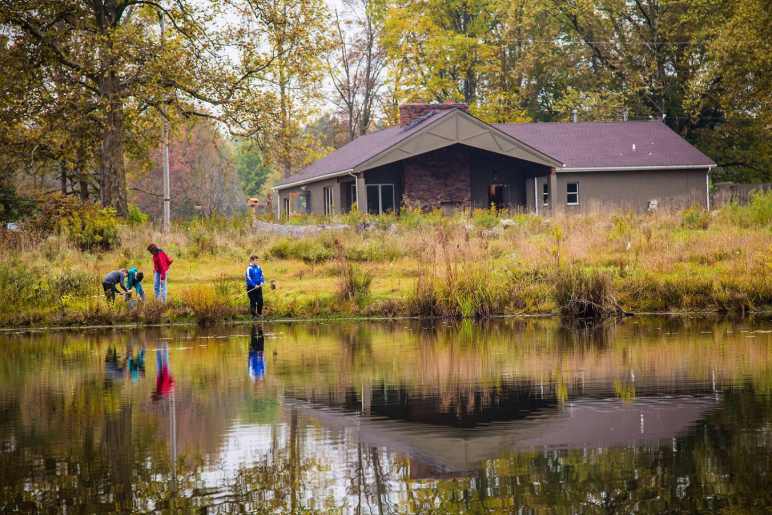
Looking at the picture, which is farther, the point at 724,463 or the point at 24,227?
the point at 24,227

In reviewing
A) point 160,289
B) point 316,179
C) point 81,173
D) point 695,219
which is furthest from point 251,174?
point 160,289

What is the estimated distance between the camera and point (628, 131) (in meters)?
53.2

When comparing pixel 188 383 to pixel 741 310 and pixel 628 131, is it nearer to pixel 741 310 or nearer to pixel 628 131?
pixel 741 310

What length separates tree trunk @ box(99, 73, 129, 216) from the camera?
36.8 m

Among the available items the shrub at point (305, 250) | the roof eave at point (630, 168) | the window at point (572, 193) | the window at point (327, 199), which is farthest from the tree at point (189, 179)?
the shrub at point (305, 250)

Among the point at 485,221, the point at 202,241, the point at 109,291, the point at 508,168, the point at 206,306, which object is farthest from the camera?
the point at 508,168

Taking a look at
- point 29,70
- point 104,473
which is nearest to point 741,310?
point 104,473

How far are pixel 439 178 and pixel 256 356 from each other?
30757 millimetres

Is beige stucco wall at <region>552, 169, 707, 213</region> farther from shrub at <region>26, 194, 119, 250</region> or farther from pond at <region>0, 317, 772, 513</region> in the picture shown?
pond at <region>0, 317, 772, 513</region>

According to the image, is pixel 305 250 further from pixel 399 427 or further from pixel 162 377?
pixel 399 427

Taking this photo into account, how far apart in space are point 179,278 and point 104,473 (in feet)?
69.2

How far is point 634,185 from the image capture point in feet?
166

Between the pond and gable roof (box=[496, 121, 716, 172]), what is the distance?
3197cm

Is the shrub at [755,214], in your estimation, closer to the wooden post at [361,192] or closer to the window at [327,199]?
the wooden post at [361,192]
